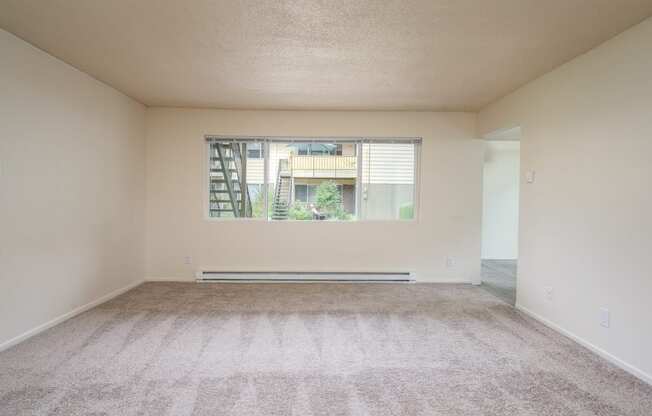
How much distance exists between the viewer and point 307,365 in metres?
2.40

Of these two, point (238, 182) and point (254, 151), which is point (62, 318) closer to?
point (238, 182)

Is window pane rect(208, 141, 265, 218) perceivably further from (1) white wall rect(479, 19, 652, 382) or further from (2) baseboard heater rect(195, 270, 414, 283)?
(1) white wall rect(479, 19, 652, 382)

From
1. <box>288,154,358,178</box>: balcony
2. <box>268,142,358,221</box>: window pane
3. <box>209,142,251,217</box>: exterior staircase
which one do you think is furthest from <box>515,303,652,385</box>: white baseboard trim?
<box>209,142,251,217</box>: exterior staircase

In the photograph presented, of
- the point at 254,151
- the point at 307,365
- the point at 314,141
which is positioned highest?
the point at 314,141

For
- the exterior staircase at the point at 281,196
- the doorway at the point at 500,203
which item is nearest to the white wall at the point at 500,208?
the doorway at the point at 500,203

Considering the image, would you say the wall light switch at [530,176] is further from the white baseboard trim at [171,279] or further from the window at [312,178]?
the white baseboard trim at [171,279]

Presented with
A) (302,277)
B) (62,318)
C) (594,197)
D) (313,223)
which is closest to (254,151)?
(313,223)

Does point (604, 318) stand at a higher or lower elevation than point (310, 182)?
lower

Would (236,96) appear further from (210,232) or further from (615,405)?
(615,405)

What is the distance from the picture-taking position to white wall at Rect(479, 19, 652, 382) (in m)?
2.31

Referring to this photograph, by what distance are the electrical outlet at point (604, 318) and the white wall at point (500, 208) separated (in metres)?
3.96

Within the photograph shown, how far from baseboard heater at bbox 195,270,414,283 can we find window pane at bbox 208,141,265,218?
0.80 metres

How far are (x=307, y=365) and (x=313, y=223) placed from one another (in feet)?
8.28

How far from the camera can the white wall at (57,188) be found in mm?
2604
